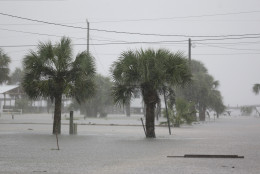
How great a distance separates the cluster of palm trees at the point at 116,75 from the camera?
20.2 metres

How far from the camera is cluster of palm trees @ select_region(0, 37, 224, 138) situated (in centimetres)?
2020

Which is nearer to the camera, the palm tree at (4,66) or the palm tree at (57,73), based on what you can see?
the palm tree at (57,73)

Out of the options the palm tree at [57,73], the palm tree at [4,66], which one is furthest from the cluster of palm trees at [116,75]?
the palm tree at [4,66]

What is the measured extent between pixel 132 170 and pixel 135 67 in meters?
10.6

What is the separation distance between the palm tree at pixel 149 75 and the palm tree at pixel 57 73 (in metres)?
1.85

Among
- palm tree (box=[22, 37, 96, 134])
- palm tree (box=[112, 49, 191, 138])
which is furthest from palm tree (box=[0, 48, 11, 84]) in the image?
palm tree (box=[112, 49, 191, 138])

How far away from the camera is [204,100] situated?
5509 cm

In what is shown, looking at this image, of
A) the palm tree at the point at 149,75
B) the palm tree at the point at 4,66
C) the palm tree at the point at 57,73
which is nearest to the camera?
the palm tree at the point at 149,75

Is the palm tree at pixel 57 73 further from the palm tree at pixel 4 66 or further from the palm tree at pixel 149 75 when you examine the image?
the palm tree at pixel 4 66

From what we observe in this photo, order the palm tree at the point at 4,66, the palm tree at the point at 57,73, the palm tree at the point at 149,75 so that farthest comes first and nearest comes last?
the palm tree at the point at 4,66, the palm tree at the point at 57,73, the palm tree at the point at 149,75

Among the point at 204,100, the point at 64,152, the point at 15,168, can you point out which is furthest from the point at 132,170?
the point at 204,100

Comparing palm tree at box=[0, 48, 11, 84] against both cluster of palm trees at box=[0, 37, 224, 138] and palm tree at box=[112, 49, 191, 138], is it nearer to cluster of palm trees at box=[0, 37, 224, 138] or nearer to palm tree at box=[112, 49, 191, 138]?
cluster of palm trees at box=[0, 37, 224, 138]

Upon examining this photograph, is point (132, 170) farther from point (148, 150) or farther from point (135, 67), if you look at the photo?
point (135, 67)

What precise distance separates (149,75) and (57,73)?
16.9 feet
